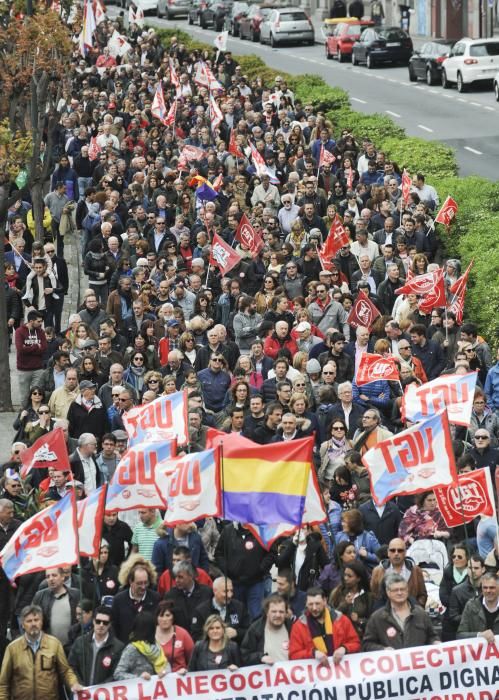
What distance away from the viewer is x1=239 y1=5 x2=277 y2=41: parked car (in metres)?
66.0

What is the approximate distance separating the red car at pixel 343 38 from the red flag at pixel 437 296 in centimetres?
3820

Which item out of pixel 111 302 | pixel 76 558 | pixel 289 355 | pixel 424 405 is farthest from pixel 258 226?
pixel 76 558

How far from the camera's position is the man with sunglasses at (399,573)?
12383mm

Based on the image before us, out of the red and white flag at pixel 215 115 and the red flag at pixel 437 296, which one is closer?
the red flag at pixel 437 296

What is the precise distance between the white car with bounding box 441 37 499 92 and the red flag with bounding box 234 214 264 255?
23.2m

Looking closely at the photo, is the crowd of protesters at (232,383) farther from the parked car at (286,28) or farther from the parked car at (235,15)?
the parked car at (235,15)

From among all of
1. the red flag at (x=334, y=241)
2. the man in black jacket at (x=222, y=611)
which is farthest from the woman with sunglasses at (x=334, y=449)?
the red flag at (x=334, y=241)

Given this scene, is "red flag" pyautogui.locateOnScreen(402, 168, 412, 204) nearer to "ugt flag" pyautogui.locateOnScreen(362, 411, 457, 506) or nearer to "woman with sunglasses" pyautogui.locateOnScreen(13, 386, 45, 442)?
"woman with sunglasses" pyautogui.locateOnScreen(13, 386, 45, 442)

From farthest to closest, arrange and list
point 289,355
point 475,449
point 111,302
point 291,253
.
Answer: point 291,253 → point 111,302 → point 289,355 → point 475,449

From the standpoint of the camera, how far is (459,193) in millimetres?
25797

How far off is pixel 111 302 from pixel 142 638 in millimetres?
9202

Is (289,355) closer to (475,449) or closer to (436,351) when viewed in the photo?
(436,351)

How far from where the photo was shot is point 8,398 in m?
21.4

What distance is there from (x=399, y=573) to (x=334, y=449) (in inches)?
117
